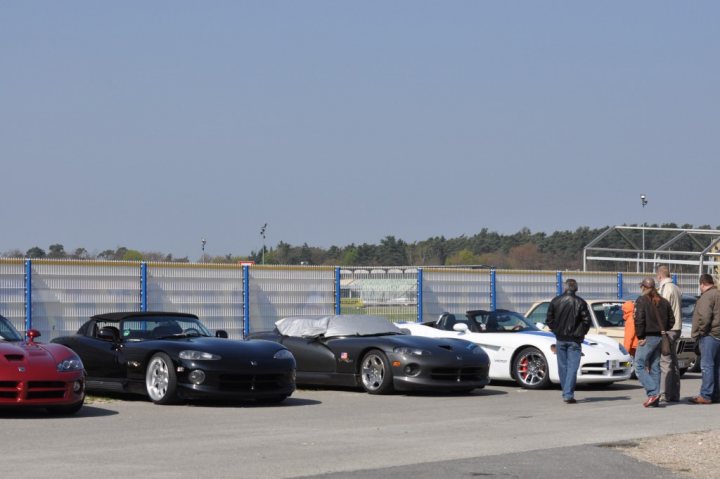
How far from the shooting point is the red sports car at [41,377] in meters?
12.3

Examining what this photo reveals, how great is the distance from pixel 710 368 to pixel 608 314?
5884 millimetres

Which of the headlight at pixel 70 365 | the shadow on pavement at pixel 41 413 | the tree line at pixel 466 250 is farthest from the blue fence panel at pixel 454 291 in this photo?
the tree line at pixel 466 250

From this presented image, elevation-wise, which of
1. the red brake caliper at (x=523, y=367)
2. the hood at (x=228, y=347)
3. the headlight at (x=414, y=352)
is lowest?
the red brake caliper at (x=523, y=367)

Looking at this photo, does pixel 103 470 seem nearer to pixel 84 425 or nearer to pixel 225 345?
pixel 84 425

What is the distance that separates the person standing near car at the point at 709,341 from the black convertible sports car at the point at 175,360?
Result: 5.26m

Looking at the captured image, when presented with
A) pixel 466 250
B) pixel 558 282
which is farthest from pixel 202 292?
pixel 466 250

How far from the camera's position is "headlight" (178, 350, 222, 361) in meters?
14.1

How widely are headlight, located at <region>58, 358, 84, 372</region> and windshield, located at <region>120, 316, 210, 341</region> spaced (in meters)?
2.31

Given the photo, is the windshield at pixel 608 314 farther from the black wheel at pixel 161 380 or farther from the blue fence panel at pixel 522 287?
the black wheel at pixel 161 380

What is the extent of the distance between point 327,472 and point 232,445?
1.89 metres

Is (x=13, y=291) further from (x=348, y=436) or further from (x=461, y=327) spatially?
(x=348, y=436)

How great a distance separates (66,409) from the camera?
1291 centimetres

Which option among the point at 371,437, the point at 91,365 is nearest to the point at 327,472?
the point at 371,437

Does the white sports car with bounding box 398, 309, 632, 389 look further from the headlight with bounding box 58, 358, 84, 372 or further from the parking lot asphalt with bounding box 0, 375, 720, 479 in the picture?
the headlight with bounding box 58, 358, 84, 372
